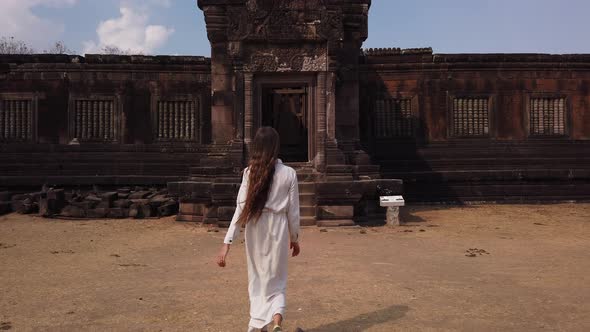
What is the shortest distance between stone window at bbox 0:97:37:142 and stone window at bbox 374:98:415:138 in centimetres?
993

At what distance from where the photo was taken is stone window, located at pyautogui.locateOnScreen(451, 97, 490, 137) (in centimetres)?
1416

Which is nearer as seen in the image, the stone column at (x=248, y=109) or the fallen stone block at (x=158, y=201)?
the stone column at (x=248, y=109)

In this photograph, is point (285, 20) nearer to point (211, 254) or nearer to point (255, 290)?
point (211, 254)

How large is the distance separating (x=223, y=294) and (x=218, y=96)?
246 inches

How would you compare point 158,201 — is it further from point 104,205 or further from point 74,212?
point 74,212

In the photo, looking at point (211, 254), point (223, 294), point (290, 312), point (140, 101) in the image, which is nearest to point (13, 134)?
point (140, 101)

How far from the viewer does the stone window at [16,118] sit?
45.6 feet

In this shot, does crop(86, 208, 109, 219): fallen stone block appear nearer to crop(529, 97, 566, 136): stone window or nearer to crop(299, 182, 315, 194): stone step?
crop(299, 182, 315, 194): stone step

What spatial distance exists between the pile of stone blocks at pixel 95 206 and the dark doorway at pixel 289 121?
150 inches

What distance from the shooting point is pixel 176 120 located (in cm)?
1406

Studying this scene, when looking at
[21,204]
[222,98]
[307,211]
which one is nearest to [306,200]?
[307,211]

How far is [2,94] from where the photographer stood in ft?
45.5

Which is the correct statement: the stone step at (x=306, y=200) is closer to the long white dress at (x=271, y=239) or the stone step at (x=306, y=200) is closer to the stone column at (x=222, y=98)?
the stone column at (x=222, y=98)

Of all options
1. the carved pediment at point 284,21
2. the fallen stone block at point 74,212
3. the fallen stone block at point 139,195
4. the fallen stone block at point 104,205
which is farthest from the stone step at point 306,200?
the fallen stone block at point 74,212
